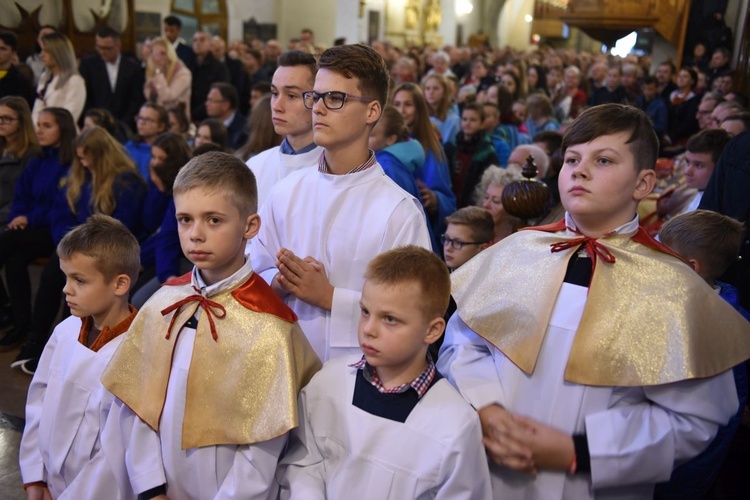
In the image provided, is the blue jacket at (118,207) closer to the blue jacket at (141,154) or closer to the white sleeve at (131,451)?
the blue jacket at (141,154)

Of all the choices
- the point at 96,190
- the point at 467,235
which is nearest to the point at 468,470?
the point at 467,235

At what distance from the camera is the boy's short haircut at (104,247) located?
2.52 metres

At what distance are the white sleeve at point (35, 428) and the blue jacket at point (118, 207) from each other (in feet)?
7.37

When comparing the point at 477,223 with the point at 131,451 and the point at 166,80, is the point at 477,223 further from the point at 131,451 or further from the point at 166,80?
the point at 166,80

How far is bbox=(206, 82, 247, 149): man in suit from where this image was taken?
6.88 m

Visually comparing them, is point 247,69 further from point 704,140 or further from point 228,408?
point 228,408

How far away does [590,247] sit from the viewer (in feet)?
6.27

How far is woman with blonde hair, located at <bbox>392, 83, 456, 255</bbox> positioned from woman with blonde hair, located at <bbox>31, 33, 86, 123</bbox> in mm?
3527

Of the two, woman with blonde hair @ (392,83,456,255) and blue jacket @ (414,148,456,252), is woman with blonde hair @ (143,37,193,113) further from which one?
blue jacket @ (414,148,456,252)

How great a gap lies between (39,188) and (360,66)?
3.60 metres

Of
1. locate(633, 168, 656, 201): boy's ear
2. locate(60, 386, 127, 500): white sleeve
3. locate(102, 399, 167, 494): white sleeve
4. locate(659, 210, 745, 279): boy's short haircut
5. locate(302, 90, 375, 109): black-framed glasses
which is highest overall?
locate(302, 90, 375, 109): black-framed glasses

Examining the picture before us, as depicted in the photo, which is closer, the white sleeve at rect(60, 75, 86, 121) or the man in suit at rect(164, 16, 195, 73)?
the white sleeve at rect(60, 75, 86, 121)

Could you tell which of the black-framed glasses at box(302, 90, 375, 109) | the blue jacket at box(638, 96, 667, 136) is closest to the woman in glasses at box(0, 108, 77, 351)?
the black-framed glasses at box(302, 90, 375, 109)

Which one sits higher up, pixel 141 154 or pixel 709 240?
pixel 709 240
